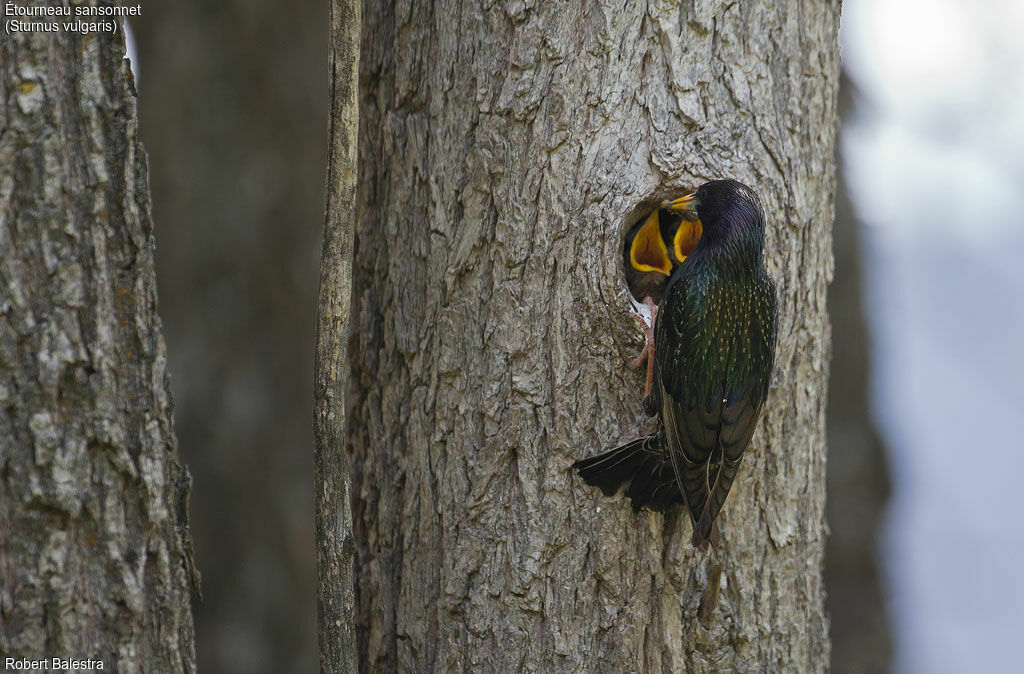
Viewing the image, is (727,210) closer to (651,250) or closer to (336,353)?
(651,250)

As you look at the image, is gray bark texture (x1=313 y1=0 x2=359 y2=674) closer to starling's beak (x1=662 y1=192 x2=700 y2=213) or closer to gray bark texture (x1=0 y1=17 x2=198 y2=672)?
gray bark texture (x1=0 y1=17 x2=198 y2=672)

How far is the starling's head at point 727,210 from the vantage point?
111 inches

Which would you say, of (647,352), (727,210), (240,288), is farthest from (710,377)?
(240,288)

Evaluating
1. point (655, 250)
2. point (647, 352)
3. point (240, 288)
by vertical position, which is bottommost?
point (240, 288)

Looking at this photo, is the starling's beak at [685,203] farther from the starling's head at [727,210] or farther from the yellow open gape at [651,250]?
the yellow open gape at [651,250]

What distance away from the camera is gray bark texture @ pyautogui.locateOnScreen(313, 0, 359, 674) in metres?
2.78

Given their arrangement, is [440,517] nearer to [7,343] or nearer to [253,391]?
[7,343]

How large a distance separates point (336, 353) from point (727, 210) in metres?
1.22

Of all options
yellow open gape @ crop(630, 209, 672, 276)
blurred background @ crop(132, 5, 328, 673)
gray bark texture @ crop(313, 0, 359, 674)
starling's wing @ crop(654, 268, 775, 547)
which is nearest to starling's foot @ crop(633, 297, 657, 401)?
starling's wing @ crop(654, 268, 775, 547)

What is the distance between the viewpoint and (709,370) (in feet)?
9.46

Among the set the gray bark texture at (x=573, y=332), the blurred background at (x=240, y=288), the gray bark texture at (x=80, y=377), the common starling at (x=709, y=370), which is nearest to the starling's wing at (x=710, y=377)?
the common starling at (x=709, y=370)

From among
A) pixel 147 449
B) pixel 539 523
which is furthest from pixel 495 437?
pixel 147 449

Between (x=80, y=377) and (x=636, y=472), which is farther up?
(x=80, y=377)

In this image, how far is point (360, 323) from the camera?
3.34 meters
